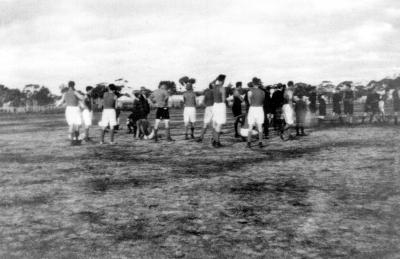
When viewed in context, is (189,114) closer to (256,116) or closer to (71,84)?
(256,116)

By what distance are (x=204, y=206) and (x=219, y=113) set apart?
771 cm

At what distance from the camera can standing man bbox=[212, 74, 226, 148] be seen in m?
13.7

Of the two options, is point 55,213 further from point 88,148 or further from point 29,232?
point 88,148

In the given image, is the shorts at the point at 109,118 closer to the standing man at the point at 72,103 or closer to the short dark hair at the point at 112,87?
the short dark hair at the point at 112,87

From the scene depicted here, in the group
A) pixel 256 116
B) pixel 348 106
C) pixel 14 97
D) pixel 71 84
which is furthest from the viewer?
pixel 14 97

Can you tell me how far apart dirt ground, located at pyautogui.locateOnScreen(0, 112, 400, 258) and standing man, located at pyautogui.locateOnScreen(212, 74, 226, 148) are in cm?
194

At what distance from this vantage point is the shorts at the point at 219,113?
13680 mm

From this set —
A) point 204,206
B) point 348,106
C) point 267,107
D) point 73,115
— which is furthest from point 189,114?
point 348,106

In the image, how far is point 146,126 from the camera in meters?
17.4

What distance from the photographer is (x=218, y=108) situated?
13.8 meters

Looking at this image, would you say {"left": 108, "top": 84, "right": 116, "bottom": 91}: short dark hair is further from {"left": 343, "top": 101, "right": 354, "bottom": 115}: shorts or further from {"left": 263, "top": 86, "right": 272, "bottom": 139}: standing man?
{"left": 343, "top": 101, "right": 354, "bottom": 115}: shorts

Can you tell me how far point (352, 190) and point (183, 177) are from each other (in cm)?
321

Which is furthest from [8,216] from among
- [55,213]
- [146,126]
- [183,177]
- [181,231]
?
[146,126]

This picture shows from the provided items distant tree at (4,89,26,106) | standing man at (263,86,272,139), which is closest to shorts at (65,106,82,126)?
standing man at (263,86,272,139)
